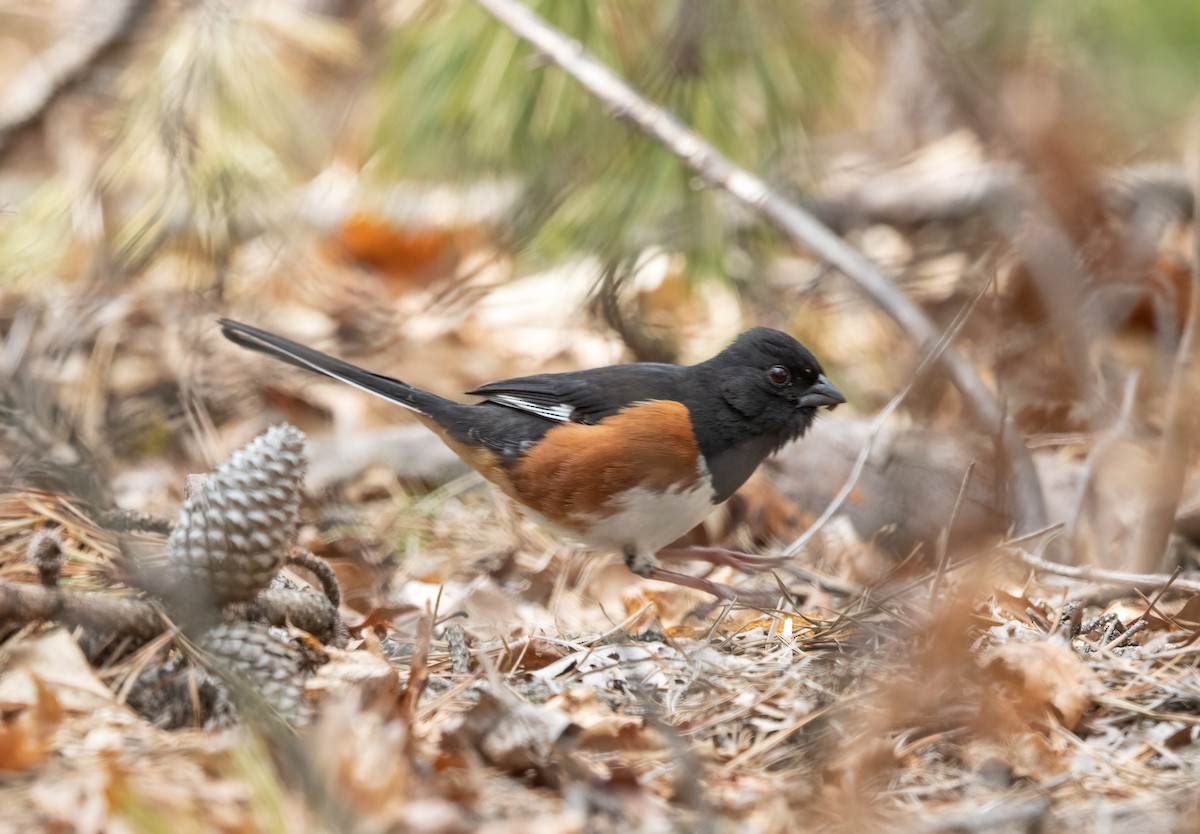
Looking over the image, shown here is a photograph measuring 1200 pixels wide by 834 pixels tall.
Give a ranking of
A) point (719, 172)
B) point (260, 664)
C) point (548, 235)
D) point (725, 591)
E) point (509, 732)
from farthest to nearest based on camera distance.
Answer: point (548, 235), point (719, 172), point (725, 591), point (260, 664), point (509, 732)

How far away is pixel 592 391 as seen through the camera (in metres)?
2.97

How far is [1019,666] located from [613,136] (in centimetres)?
270

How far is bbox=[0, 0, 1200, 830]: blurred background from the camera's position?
10.4 feet

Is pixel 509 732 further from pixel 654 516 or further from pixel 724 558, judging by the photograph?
pixel 724 558

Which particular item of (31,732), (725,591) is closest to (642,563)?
(725,591)

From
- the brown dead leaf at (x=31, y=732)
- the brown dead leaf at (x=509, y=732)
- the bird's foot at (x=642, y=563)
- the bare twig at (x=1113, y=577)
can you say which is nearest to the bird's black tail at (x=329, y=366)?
the bird's foot at (x=642, y=563)

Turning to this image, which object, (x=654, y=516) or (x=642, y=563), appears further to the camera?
(x=642, y=563)

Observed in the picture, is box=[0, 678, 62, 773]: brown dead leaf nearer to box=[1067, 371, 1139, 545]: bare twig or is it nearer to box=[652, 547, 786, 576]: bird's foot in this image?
box=[652, 547, 786, 576]: bird's foot

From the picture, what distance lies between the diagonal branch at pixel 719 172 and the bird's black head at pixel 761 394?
513 millimetres

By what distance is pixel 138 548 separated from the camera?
92.4 inches

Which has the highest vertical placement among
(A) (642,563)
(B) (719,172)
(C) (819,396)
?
(B) (719,172)

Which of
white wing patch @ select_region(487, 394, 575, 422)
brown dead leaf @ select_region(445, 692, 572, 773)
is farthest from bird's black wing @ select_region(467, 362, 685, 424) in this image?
brown dead leaf @ select_region(445, 692, 572, 773)

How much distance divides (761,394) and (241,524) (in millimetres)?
1482

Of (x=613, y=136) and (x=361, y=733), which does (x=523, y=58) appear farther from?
(x=361, y=733)
